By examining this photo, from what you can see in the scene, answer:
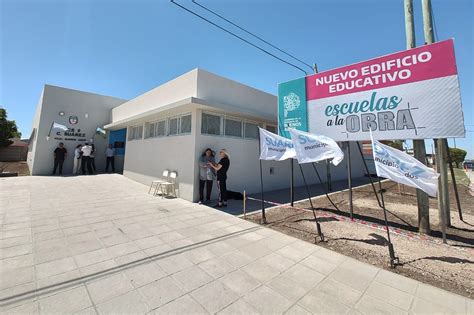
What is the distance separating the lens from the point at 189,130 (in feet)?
24.4

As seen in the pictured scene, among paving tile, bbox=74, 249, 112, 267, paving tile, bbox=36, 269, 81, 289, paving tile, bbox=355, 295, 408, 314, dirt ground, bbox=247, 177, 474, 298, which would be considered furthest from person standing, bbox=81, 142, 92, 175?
paving tile, bbox=355, 295, 408, 314

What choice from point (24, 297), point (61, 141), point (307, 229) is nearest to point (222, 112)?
point (307, 229)

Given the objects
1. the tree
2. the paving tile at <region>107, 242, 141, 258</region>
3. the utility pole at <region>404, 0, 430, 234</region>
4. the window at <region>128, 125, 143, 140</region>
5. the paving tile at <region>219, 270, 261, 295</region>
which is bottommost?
the paving tile at <region>219, 270, 261, 295</region>

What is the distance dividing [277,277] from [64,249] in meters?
3.54

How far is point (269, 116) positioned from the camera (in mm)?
9273

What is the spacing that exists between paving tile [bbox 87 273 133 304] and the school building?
4324 millimetres

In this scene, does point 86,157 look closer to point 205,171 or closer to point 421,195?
point 205,171

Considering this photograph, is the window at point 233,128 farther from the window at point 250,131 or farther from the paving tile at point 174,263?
the paving tile at point 174,263

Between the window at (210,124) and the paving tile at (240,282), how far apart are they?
17.1 ft

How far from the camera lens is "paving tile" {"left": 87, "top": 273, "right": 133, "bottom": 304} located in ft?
7.70

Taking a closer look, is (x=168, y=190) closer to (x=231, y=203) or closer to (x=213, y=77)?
(x=231, y=203)

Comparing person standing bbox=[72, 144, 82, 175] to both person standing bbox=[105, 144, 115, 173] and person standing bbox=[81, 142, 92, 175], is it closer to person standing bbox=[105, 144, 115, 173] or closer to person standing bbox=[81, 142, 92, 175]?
person standing bbox=[81, 142, 92, 175]

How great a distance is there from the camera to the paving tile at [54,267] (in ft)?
8.95

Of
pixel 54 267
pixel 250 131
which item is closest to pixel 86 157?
pixel 250 131
